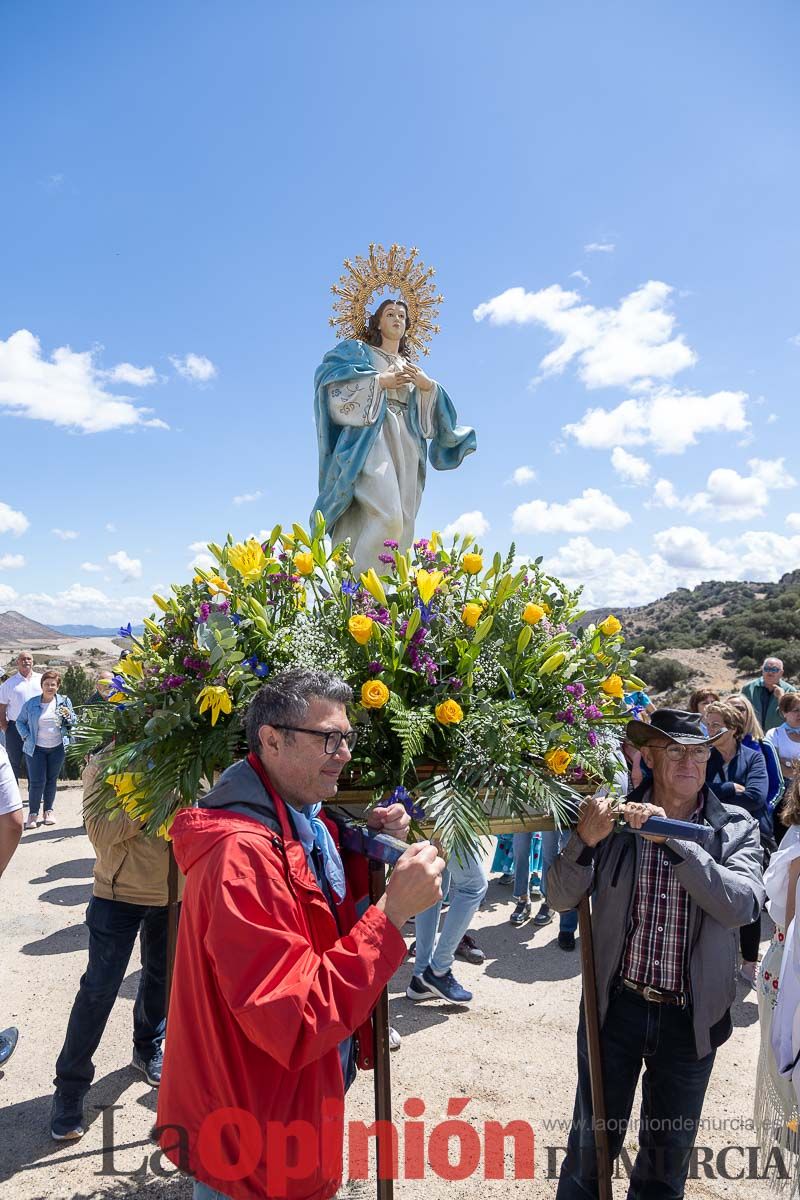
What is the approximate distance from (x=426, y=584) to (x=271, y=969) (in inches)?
49.6

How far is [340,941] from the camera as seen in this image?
5.90 feet

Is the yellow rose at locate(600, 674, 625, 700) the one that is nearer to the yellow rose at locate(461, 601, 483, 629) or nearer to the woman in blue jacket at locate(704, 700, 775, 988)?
the yellow rose at locate(461, 601, 483, 629)

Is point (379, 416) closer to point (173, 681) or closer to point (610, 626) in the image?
point (610, 626)

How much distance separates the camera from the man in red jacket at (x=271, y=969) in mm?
1677

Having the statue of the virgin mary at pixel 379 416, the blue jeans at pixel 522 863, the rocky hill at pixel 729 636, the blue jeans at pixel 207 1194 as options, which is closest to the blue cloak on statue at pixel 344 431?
the statue of the virgin mary at pixel 379 416

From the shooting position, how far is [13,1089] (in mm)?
3857

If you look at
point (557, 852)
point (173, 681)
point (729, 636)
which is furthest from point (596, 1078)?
point (729, 636)

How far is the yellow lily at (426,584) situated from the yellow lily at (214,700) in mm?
705

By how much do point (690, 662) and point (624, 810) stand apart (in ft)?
107

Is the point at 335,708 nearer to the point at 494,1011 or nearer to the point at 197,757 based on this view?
the point at 197,757

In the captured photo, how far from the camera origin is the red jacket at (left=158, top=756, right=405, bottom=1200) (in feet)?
5.48

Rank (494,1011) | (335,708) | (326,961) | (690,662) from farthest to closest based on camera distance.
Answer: (690,662) → (494,1011) → (335,708) → (326,961)

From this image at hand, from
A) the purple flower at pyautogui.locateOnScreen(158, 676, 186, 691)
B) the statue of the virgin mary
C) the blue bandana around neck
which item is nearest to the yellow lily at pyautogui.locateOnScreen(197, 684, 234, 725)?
the purple flower at pyautogui.locateOnScreen(158, 676, 186, 691)

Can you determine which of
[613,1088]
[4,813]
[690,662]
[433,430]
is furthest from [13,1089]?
[690,662]
